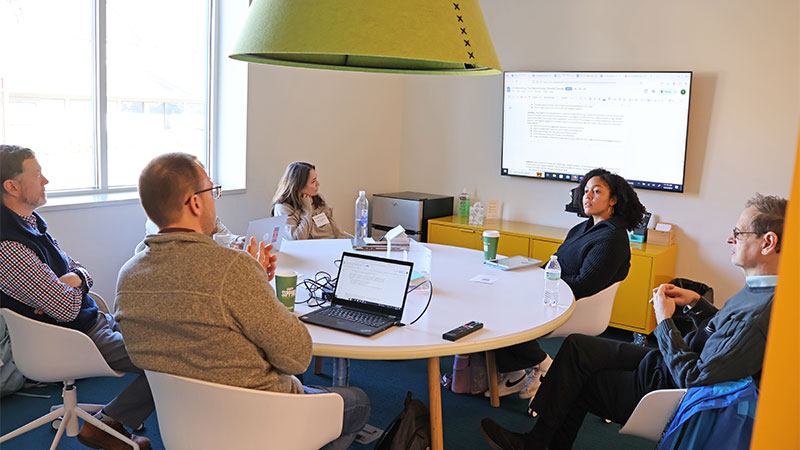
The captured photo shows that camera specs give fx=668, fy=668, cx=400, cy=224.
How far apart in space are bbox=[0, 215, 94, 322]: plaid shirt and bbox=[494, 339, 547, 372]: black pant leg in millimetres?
2087

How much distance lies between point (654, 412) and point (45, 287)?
90.7 inches

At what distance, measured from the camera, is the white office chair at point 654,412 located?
88.4 inches

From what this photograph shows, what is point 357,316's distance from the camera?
248 centimetres

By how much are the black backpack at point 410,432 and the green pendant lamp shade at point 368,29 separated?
136cm

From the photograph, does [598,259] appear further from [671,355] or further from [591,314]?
[671,355]

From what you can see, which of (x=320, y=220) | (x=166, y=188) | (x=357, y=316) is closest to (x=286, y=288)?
(x=357, y=316)

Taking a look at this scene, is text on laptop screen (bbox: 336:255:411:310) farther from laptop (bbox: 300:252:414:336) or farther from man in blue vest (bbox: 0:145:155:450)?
man in blue vest (bbox: 0:145:155:450)

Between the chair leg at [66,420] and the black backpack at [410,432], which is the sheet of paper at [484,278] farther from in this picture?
the chair leg at [66,420]

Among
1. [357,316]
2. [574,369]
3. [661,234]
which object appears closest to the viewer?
[357,316]

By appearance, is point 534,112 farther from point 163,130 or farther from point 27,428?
point 27,428

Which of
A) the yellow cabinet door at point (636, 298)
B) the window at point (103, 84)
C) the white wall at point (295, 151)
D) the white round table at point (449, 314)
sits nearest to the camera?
the white round table at point (449, 314)

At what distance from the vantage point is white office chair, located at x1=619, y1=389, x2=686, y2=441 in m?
2.24

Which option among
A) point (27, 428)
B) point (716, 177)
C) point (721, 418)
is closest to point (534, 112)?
point (716, 177)

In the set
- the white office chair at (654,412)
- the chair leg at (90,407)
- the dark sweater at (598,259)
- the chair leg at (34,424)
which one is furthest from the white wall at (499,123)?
the white office chair at (654,412)
